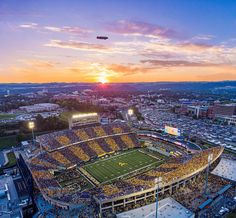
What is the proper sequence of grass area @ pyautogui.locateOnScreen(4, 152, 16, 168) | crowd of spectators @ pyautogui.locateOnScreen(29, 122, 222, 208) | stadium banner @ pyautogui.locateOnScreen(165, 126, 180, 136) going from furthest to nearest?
stadium banner @ pyautogui.locateOnScreen(165, 126, 180, 136)
grass area @ pyautogui.locateOnScreen(4, 152, 16, 168)
crowd of spectators @ pyautogui.locateOnScreen(29, 122, 222, 208)

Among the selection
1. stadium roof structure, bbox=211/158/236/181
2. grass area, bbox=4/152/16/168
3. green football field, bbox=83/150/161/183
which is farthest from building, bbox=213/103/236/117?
grass area, bbox=4/152/16/168

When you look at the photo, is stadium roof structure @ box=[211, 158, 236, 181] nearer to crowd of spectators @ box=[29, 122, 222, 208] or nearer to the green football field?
crowd of spectators @ box=[29, 122, 222, 208]

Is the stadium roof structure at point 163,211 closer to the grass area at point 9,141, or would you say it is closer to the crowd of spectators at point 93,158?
the crowd of spectators at point 93,158

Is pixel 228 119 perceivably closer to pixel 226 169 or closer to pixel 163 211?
pixel 226 169

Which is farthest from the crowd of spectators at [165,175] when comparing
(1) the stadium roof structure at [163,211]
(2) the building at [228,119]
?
(2) the building at [228,119]

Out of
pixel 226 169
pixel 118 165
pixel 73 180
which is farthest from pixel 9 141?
pixel 226 169

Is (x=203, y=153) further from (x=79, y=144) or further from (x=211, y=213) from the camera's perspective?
(x=79, y=144)
